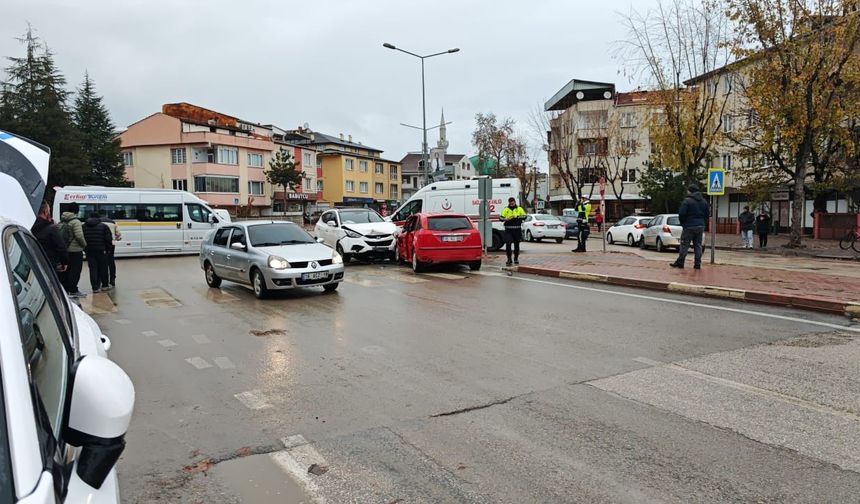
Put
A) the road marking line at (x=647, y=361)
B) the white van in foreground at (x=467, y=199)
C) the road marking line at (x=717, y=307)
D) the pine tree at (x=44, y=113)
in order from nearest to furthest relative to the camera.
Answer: the road marking line at (x=647, y=361) → the road marking line at (x=717, y=307) → the white van in foreground at (x=467, y=199) → the pine tree at (x=44, y=113)

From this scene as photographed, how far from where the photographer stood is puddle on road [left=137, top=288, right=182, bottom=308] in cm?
1155

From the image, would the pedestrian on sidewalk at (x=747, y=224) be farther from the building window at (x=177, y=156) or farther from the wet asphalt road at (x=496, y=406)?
the building window at (x=177, y=156)

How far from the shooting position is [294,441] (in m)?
4.43

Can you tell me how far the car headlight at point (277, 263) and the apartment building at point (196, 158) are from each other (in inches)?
2032

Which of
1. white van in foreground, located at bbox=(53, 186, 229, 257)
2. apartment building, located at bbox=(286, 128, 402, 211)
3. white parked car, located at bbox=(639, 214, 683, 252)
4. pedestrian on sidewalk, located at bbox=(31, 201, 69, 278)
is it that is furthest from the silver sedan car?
apartment building, located at bbox=(286, 128, 402, 211)

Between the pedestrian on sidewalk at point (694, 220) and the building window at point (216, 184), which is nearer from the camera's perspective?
the pedestrian on sidewalk at point (694, 220)

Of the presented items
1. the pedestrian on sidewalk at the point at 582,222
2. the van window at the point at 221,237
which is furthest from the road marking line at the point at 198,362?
the pedestrian on sidewalk at the point at 582,222

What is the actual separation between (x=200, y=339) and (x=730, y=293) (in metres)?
8.98

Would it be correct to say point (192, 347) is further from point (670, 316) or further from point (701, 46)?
point (701, 46)

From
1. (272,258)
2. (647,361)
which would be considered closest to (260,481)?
(647,361)

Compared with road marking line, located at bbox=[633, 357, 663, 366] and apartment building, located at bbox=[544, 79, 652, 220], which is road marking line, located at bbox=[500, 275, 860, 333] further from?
apartment building, located at bbox=[544, 79, 652, 220]

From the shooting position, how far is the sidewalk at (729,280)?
9.94m

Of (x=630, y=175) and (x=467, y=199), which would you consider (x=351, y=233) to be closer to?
(x=467, y=199)

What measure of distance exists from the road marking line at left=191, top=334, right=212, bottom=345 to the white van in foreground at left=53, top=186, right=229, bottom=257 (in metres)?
16.5
